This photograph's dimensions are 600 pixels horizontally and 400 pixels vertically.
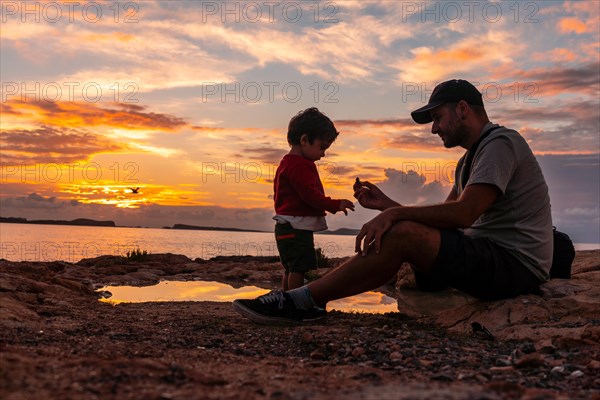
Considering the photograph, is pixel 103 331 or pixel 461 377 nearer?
pixel 461 377

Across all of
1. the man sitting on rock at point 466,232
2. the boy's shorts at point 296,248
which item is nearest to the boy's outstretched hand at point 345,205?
the boy's shorts at point 296,248

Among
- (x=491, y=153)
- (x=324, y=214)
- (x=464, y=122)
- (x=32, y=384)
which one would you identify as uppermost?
(x=464, y=122)

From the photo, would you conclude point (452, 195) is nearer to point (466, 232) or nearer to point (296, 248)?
point (466, 232)

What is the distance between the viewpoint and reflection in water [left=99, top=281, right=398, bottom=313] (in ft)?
22.8

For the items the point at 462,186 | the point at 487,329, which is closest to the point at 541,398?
the point at 487,329

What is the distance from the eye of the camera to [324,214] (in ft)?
18.9

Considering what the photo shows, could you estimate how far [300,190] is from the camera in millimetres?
5547

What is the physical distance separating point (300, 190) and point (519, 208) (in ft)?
7.26

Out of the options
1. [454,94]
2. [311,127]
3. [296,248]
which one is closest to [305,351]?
[296,248]

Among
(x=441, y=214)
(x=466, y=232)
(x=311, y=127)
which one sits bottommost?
(x=466, y=232)

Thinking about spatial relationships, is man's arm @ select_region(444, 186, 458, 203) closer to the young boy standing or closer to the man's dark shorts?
the man's dark shorts

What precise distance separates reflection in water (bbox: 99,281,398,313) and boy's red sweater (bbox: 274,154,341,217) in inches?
58.3

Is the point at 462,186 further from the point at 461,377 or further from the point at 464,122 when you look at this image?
the point at 461,377

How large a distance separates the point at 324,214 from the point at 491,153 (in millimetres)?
2239
